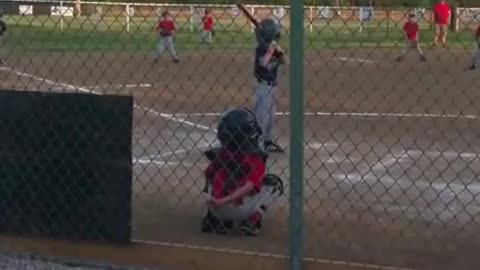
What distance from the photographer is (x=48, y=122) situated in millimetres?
7434

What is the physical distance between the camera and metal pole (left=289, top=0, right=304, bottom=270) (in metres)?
6.34

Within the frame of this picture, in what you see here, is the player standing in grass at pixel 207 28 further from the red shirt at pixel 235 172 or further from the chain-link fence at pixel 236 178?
the red shirt at pixel 235 172

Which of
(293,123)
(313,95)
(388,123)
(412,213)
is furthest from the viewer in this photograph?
(313,95)

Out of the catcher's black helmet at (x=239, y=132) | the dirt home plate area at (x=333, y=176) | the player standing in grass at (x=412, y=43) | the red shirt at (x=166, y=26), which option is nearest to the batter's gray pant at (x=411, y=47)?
the player standing in grass at (x=412, y=43)

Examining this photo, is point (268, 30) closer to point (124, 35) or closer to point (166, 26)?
point (124, 35)

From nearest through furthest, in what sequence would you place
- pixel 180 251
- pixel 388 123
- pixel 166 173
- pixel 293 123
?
pixel 293 123 → pixel 180 251 → pixel 166 173 → pixel 388 123

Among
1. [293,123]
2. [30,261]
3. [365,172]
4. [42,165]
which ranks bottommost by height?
[365,172]

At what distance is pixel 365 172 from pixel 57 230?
4.50 m

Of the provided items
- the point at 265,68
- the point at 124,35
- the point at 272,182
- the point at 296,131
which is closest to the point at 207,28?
the point at 124,35

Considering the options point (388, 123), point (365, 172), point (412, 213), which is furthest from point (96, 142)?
point (388, 123)

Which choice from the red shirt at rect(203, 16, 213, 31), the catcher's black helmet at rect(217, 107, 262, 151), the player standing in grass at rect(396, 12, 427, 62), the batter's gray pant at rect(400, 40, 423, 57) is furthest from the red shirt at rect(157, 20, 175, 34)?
the catcher's black helmet at rect(217, 107, 262, 151)

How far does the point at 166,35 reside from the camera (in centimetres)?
2959

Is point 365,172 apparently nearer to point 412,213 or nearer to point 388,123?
point 412,213

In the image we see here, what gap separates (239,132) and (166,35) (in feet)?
71.6
